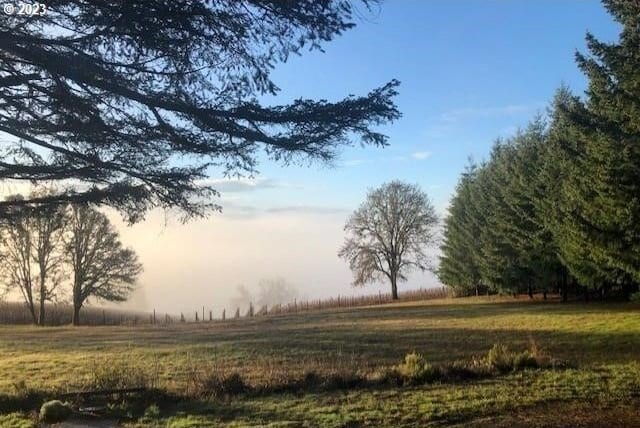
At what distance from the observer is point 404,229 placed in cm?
5769

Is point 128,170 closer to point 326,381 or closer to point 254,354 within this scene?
point 326,381

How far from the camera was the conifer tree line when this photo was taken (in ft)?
69.0

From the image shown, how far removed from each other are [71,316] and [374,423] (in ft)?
159

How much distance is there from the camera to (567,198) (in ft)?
88.5

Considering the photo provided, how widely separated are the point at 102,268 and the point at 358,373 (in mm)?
36899

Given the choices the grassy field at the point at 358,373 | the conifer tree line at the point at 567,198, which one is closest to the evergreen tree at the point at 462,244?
the conifer tree line at the point at 567,198

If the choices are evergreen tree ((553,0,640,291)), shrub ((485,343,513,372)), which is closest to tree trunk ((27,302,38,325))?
evergreen tree ((553,0,640,291))

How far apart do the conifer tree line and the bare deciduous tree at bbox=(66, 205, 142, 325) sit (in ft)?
81.7

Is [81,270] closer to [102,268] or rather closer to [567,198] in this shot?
[102,268]

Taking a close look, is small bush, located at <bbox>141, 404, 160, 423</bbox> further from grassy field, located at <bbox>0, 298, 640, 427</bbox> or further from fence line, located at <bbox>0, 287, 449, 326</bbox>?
fence line, located at <bbox>0, 287, 449, 326</bbox>

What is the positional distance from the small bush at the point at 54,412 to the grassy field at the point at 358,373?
0.31 meters

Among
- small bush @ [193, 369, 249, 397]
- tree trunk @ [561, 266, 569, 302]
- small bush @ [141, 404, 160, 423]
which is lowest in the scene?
small bush @ [141, 404, 160, 423]

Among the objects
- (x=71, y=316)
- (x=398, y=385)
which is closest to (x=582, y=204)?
(x=398, y=385)

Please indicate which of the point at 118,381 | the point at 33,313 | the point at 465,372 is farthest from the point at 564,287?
the point at 33,313
